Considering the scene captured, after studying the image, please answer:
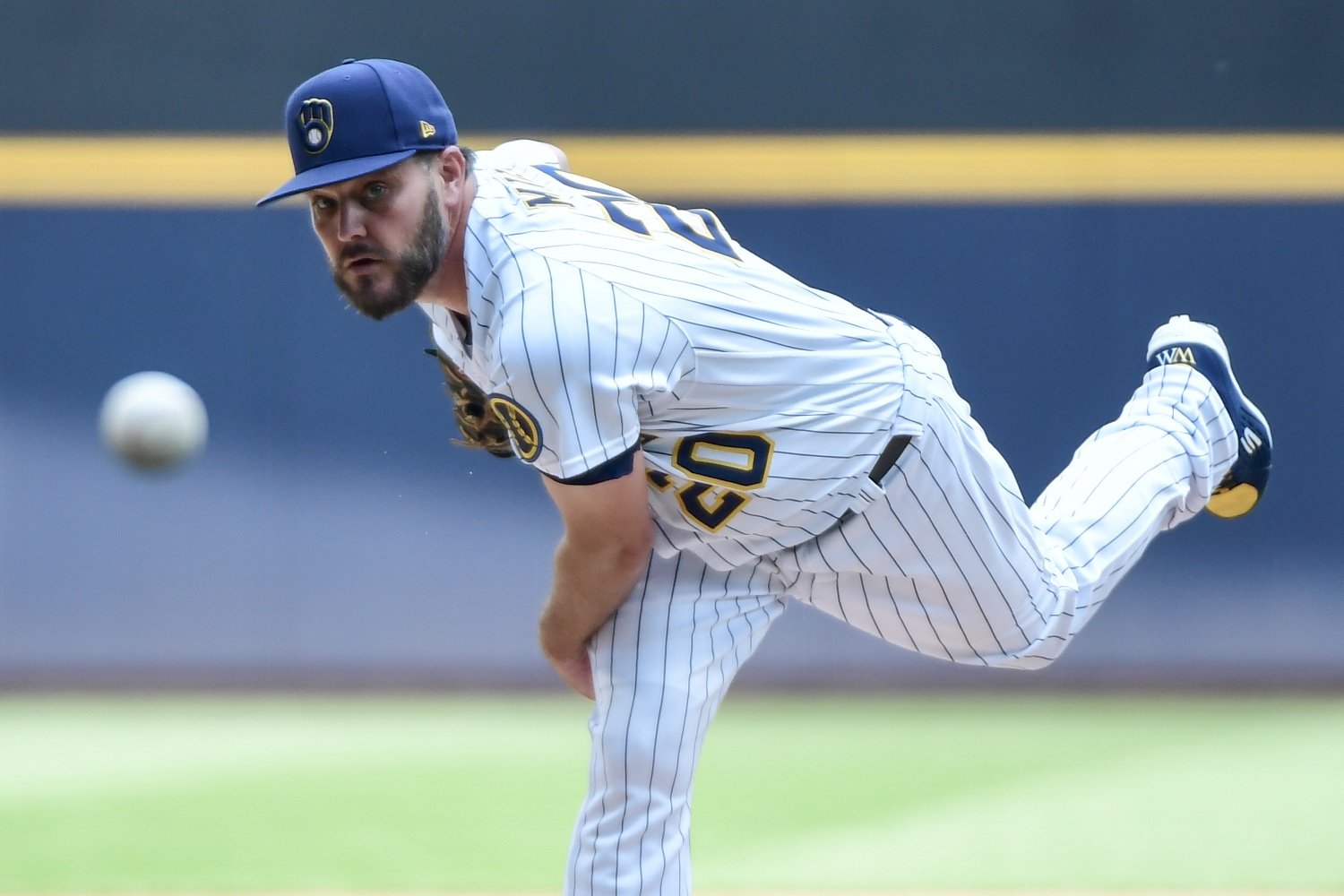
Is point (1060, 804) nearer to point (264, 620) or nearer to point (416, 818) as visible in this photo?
point (416, 818)

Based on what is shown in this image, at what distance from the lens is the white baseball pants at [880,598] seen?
2.48 meters

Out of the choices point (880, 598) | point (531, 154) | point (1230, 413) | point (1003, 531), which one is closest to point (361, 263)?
point (531, 154)

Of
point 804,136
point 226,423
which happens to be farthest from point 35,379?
point 804,136

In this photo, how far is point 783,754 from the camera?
472 centimetres

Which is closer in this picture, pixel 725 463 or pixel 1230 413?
pixel 725 463

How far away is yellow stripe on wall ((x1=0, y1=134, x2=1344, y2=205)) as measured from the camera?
5.54 meters

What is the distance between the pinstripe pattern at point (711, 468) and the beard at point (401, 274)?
0.20ft

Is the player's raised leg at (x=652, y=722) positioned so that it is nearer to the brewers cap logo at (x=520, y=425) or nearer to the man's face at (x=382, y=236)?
the brewers cap logo at (x=520, y=425)

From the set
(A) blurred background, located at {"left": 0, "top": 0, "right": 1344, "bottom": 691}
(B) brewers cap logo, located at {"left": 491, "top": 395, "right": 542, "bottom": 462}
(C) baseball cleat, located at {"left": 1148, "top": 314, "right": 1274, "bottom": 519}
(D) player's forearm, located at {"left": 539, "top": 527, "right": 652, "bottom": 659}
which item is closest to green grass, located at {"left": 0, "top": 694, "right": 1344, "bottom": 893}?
(A) blurred background, located at {"left": 0, "top": 0, "right": 1344, "bottom": 691}

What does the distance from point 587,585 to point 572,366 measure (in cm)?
44

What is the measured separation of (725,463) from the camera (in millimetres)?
2443

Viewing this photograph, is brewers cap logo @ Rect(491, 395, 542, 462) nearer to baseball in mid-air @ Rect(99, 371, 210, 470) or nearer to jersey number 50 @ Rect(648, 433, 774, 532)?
jersey number 50 @ Rect(648, 433, 774, 532)

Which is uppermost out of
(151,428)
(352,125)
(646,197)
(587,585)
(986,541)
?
(646,197)

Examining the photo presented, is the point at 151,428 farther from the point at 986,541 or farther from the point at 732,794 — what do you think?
the point at 986,541
